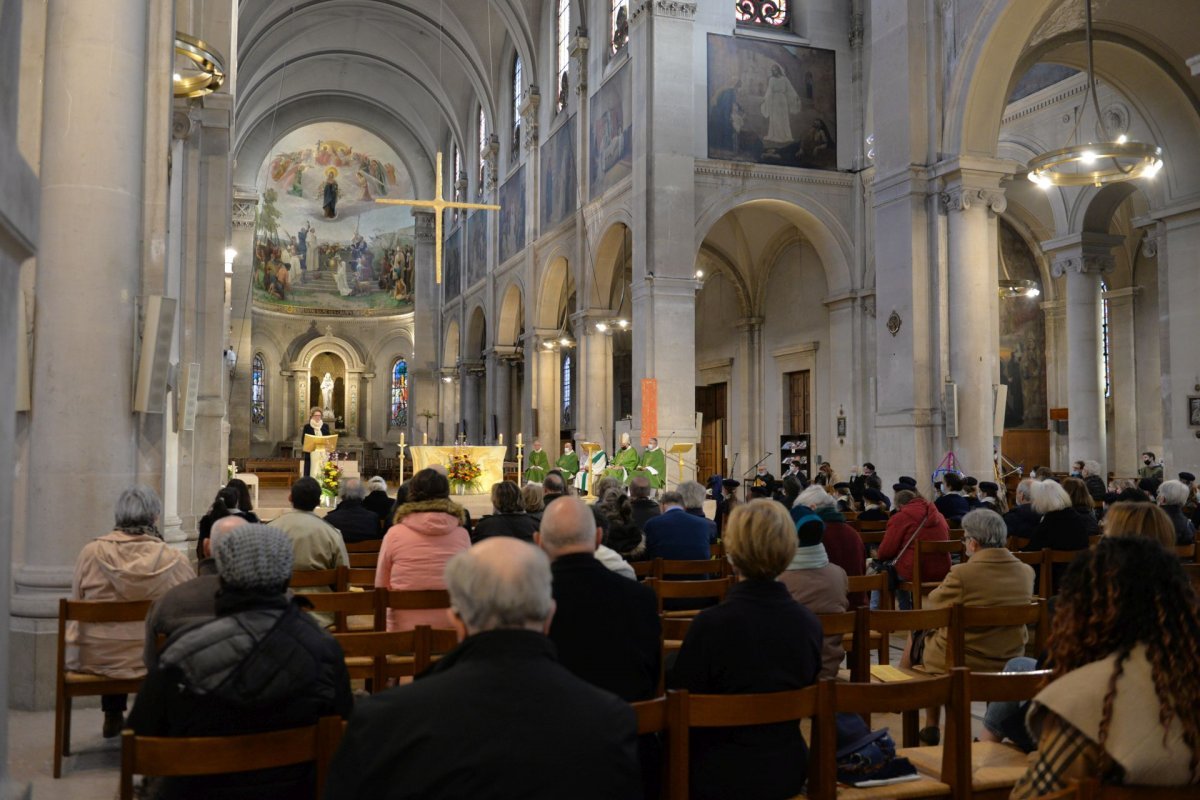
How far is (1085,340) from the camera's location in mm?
17219

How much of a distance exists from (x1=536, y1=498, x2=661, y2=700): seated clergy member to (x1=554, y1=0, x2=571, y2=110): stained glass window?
72.4 ft

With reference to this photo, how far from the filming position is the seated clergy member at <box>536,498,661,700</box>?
3162 millimetres

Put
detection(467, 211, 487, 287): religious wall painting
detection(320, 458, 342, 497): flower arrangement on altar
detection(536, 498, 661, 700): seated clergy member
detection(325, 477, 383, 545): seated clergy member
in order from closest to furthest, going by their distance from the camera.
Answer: detection(536, 498, 661, 700): seated clergy member → detection(325, 477, 383, 545): seated clergy member → detection(320, 458, 342, 497): flower arrangement on altar → detection(467, 211, 487, 287): religious wall painting

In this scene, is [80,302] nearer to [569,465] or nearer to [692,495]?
[692,495]

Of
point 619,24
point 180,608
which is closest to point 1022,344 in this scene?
point 619,24

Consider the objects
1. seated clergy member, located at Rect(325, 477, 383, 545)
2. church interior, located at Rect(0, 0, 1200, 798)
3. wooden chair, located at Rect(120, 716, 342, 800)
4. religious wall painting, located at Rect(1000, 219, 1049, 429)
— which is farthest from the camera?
religious wall painting, located at Rect(1000, 219, 1049, 429)

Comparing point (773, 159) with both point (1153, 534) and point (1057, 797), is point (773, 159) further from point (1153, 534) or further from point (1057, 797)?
point (1057, 797)

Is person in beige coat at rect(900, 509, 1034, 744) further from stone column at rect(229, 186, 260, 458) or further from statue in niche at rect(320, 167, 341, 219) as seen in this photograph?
statue in niche at rect(320, 167, 341, 219)

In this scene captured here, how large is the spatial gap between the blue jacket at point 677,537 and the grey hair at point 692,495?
21.8 inches

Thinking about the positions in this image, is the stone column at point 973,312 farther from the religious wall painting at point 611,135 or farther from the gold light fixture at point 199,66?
the gold light fixture at point 199,66

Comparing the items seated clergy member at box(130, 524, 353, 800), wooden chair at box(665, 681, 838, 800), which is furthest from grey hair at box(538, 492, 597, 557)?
seated clergy member at box(130, 524, 353, 800)

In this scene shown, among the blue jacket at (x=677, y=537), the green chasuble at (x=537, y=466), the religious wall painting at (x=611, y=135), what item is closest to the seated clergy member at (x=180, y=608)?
the blue jacket at (x=677, y=537)

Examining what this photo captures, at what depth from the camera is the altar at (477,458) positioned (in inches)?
741

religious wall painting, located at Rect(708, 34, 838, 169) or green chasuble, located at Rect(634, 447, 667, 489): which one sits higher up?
religious wall painting, located at Rect(708, 34, 838, 169)
